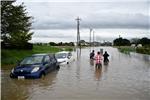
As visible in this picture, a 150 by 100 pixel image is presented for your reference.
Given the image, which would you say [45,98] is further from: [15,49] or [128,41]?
[128,41]

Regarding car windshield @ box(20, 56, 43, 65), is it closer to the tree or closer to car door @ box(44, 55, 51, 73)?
car door @ box(44, 55, 51, 73)

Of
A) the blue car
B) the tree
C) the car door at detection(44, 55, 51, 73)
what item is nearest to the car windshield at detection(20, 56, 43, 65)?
the blue car

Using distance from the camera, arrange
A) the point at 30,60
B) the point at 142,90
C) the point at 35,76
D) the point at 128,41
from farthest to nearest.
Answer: the point at 128,41
the point at 30,60
the point at 35,76
the point at 142,90

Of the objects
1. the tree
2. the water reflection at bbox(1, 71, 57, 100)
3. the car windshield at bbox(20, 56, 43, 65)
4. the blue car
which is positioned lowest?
the water reflection at bbox(1, 71, 57, 100)

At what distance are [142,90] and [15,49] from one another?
107ft

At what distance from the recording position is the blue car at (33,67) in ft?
63.6

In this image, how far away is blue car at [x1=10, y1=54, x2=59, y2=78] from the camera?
19.4 meters

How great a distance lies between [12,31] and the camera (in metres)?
34.7

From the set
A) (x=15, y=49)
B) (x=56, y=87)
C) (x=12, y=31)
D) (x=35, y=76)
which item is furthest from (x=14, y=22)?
(x=56, y=87)

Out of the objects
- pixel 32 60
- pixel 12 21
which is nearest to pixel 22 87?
pixel 32 60

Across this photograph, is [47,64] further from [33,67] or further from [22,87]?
[22,87]

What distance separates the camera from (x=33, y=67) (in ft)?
64.9

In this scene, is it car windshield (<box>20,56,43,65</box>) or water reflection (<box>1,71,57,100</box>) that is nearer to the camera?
water reflection (<box>1,71,57,100</box>)

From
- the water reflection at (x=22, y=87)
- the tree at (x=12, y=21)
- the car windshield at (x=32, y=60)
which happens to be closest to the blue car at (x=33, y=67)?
the car windshield at (x=32, y=60)
